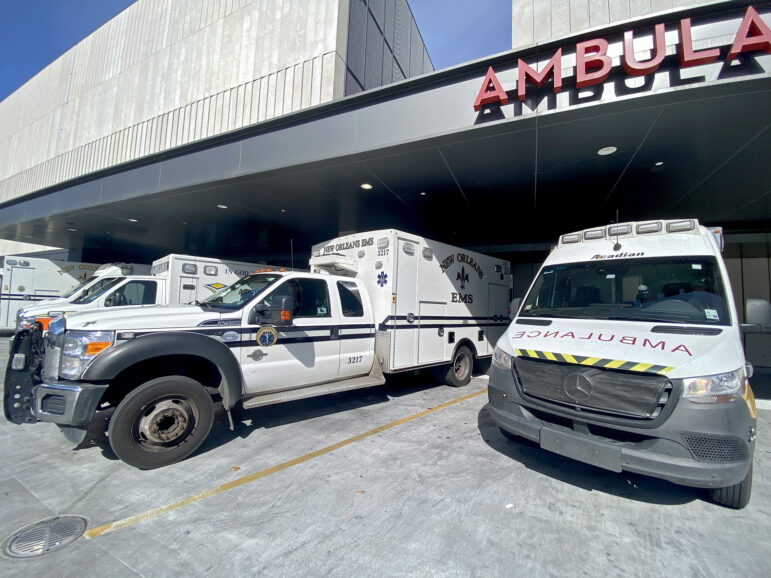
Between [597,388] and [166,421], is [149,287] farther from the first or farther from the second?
[597,388]

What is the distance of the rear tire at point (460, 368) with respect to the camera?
25.1 feet

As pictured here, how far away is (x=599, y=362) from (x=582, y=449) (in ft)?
2.53

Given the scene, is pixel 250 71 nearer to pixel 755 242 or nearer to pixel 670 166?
pixel 670 166

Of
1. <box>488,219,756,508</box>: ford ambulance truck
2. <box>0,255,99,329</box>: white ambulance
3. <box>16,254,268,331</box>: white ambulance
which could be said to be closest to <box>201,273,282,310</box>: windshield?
<box>488,219,756,508</box>: ford ambulance truck

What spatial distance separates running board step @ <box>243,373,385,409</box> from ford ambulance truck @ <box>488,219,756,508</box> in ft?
7.65

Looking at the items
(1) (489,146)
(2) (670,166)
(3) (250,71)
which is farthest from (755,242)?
(3) (250,71)

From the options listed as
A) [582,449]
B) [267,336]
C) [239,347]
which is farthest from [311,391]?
[582,449]

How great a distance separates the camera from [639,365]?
3.00 meters

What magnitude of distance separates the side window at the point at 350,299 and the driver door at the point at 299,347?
26 cm

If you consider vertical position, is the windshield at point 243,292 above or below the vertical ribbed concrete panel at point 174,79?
below

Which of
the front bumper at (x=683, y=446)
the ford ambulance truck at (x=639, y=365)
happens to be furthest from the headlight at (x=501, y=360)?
the front bumper at (x=683, y=446)

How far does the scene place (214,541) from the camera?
2664 millimetres

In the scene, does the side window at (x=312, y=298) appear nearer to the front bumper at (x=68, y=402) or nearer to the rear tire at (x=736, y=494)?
the front bumper at (x=68, y=402)

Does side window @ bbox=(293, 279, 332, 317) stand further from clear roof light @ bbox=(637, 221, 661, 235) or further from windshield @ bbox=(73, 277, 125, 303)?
windshield @ bbox=(73, 277, 125, 303)
